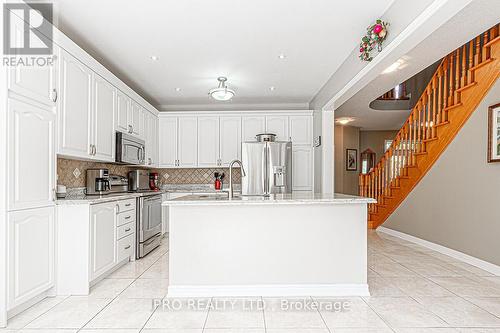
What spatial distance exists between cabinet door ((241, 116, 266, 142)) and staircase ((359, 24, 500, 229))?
8.46 ft

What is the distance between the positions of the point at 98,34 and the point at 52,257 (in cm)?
222

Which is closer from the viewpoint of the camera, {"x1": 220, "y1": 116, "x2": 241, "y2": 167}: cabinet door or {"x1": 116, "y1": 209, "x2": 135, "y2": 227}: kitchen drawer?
{"x1": 116, "y1": 209, "x2": 135, "y2": 227}: kitchen drawer

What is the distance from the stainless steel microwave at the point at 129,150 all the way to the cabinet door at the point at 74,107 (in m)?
0.75

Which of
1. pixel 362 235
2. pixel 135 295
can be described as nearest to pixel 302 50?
pixel 362 235

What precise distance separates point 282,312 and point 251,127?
3989 mm

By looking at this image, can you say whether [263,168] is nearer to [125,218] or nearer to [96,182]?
[125,218]

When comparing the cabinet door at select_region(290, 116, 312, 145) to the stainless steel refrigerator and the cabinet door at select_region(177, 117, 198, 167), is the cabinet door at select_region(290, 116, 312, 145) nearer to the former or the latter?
the stainless steel refrigerator

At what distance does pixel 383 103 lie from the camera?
709cm

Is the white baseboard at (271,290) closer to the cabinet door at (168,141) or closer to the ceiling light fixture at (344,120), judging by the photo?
the cabinet door at (168,141)

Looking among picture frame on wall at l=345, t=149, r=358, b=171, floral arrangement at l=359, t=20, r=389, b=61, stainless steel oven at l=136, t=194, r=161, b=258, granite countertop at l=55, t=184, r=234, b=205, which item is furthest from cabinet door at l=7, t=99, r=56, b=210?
picture frame on wall at l=345, t=149, r=358, b=171

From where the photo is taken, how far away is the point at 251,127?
19.9ft

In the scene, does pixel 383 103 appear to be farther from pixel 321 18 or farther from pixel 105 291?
pixel 105 291

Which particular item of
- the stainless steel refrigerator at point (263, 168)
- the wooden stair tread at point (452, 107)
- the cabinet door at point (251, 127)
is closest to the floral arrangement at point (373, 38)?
the wooden stair tread at point (452, 107)

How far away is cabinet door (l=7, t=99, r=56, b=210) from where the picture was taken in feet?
7.67
